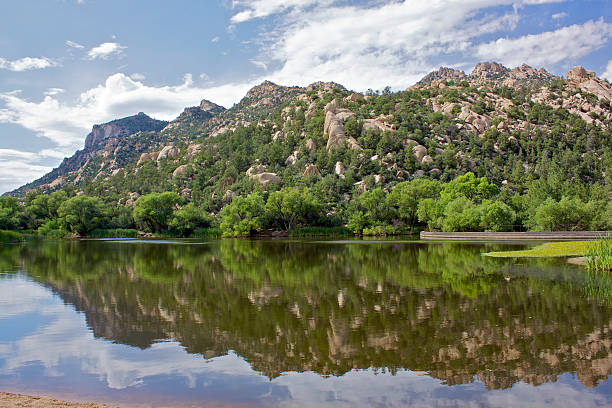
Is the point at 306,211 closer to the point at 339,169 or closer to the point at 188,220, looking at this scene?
the point at 339,169

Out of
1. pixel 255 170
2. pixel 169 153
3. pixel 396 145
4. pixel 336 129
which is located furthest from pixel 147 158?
pixel 396 145

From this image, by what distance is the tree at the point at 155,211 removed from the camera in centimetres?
9776

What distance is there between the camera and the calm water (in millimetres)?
8773

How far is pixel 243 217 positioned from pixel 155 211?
20.1 m

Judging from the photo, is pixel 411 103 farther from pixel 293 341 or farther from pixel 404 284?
pixel 293 341

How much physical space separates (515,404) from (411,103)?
5730 inches

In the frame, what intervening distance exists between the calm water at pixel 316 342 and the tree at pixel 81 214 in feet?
268

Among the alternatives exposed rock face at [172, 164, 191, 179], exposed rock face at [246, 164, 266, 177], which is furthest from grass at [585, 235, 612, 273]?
exposed rock face at [172, 164, 191, 179]

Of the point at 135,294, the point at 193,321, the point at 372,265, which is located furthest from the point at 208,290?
the point at 372,265

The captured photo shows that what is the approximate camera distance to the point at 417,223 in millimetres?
98875

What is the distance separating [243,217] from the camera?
96.6m

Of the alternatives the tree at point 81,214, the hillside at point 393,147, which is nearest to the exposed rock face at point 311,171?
the hillside at point 393,147

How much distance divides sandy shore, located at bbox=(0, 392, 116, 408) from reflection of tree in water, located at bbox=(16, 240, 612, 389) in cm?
364

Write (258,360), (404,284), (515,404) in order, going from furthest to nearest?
(404,284) → (258,360) → (515,404)
